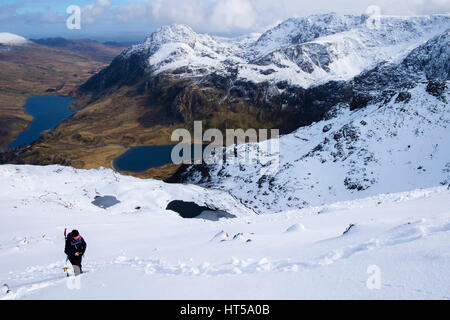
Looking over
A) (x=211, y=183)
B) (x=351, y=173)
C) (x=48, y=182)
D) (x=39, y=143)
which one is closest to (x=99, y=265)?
(x=48, y=182)

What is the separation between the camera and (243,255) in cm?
1202

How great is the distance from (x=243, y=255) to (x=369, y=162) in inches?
2414

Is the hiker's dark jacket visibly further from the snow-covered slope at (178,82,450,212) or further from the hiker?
the snow-covered slope at (178,82,450,212)

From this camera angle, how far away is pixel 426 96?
71812 millimetres

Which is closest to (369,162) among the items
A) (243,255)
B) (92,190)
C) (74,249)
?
(92,190)

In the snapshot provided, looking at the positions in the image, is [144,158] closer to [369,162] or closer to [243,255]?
[369,162]

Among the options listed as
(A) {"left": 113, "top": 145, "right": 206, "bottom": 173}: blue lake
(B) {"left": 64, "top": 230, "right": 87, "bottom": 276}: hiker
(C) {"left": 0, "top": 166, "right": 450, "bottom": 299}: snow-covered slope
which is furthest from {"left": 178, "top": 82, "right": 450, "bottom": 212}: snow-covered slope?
(A) {"left": 113, "top": 145, "right": 206, "bottom": 173}: blue lake

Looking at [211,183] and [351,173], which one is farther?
[211,183]

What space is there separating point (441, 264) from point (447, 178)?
190 ft

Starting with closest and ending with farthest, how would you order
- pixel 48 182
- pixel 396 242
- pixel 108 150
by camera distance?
1. pixel 396 242
2. pixel 48 182
3. pixel 108 150

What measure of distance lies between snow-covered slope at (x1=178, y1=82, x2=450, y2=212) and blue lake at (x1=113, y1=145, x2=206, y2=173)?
253 ft

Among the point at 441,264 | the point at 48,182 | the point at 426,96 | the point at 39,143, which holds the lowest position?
the point at 441,264

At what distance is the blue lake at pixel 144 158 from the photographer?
14812 centimetres
